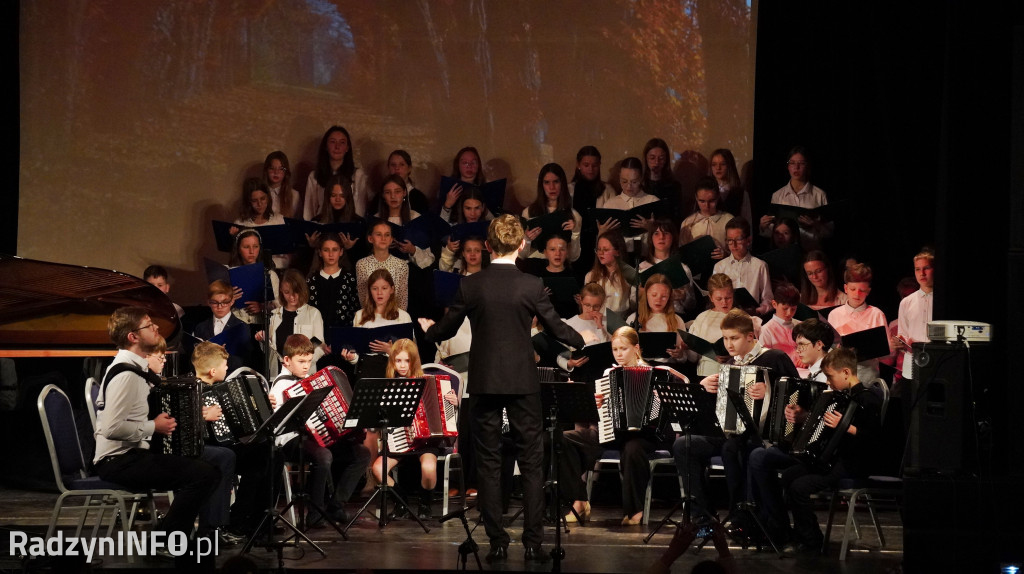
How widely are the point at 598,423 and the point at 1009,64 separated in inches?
116

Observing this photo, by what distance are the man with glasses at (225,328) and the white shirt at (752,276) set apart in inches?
136

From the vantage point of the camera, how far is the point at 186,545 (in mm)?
5094

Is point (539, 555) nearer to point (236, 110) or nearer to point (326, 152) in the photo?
point (326, 152)

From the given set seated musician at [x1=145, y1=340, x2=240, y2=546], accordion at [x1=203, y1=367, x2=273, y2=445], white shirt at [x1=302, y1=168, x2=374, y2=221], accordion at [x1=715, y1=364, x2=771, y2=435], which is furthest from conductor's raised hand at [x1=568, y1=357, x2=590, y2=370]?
white shirt at [x1=302, y1=168, x2=374, y2=221]

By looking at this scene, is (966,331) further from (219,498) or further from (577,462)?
(219,498)

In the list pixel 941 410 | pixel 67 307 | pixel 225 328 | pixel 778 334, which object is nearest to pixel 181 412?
pixel 67 307

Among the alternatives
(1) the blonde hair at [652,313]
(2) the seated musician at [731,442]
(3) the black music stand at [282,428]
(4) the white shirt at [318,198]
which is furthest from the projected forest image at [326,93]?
(3) the black music stand at [282,428]

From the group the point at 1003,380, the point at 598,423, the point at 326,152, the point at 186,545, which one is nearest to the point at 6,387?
the point at 326,152

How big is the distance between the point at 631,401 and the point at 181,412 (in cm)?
259

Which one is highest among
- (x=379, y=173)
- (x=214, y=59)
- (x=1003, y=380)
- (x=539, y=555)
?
(x=214, y=59)

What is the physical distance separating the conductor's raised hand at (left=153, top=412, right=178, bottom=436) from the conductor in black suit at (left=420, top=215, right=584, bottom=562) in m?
1.26

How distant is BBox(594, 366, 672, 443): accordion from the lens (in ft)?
21.3

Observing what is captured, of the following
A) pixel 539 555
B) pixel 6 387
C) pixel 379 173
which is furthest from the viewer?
pixel 379 173

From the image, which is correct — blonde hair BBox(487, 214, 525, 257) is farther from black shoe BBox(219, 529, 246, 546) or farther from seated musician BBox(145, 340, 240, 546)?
black shoe BBox(219, 529, 246, 546)
